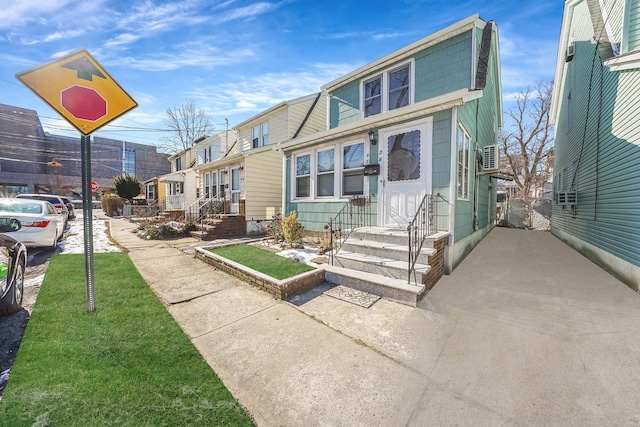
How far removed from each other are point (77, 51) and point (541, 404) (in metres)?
6.02

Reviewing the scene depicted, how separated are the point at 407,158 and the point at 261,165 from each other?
725 cm

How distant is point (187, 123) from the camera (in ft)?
84.1

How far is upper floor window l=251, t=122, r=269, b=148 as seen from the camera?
1323 centimetres

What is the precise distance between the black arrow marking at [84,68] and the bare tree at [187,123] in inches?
961

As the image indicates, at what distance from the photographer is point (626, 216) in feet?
16.4

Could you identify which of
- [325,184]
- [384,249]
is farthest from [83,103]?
[325,184]

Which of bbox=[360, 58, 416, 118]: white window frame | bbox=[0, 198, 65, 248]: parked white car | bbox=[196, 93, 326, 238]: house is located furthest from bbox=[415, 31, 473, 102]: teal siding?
bbox=[0, 198, 65, 248]: parked white car

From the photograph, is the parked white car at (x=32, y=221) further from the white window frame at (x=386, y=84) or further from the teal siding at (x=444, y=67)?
the teal siding at (x=444, y=67)

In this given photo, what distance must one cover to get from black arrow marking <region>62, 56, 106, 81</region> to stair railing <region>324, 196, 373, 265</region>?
4813 mm

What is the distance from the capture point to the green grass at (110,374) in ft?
6.04

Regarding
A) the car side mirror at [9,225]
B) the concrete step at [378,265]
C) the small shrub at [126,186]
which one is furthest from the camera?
the small shrub at [126,186]

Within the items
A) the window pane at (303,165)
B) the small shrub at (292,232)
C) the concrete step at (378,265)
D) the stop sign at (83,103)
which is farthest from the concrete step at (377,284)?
the stop sign at (83,103)

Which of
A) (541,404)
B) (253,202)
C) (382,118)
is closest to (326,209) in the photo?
(382,118)

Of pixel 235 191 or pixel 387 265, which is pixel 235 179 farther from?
pixel 387 265
